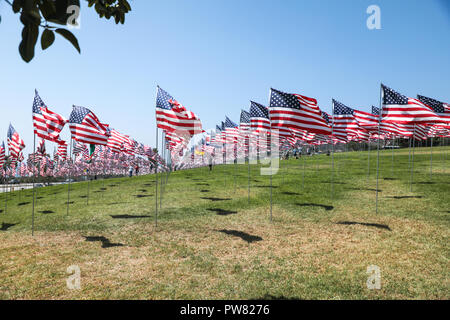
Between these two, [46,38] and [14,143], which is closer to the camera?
[46,38]

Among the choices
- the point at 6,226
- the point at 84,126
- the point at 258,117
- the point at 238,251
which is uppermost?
the point at 258,117

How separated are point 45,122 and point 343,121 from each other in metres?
16.0

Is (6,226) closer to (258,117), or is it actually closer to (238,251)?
(238,251)

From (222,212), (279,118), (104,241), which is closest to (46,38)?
(104,241)

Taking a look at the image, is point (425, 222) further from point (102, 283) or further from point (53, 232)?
point (53, 232)

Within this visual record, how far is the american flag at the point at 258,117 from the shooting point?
13428 millimetres

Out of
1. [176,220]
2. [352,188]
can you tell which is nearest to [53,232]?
[176,220]

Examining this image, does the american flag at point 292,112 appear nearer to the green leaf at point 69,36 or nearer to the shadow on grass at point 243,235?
the shadow on grass at point 243,235

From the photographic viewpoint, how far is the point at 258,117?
13.6 metres

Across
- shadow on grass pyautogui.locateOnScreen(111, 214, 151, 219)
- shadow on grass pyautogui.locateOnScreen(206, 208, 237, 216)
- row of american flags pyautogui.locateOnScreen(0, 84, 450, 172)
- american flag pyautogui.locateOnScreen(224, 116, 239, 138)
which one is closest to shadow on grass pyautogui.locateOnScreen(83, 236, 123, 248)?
shadow on grass pyautogui.locateOnScreen(111, 214, 151, 219)

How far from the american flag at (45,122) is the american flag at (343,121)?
49.2 ft

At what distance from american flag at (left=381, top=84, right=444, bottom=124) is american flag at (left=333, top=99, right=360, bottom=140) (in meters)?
6.00

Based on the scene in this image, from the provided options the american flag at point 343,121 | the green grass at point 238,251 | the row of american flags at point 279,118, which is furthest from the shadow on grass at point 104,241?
the american flag at point 343,121
